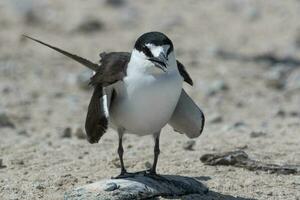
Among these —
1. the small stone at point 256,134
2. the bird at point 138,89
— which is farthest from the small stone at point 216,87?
the bird at point 138,89

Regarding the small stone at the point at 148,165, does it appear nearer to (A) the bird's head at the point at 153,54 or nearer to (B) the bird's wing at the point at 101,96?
(B) the bird's wing at the point at 101,96

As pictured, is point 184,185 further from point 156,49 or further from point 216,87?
point 216,87

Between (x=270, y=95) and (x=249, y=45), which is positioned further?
(x=249, y=45)

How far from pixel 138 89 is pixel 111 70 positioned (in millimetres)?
241

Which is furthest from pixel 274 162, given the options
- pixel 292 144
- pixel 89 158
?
pixel 89 158

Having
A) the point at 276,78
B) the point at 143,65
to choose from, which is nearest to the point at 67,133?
the point at 143,65

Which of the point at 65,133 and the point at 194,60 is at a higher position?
the point at 194,60

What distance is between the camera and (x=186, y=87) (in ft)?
31.6

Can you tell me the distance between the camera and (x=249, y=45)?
1154cm

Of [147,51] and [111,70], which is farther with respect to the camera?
[111,70]

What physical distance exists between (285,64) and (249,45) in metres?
1.10

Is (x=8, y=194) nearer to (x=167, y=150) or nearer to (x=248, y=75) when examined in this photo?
(x=167, y=150)

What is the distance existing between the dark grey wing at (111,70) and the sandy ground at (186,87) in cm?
75

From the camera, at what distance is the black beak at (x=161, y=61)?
4828 mm
